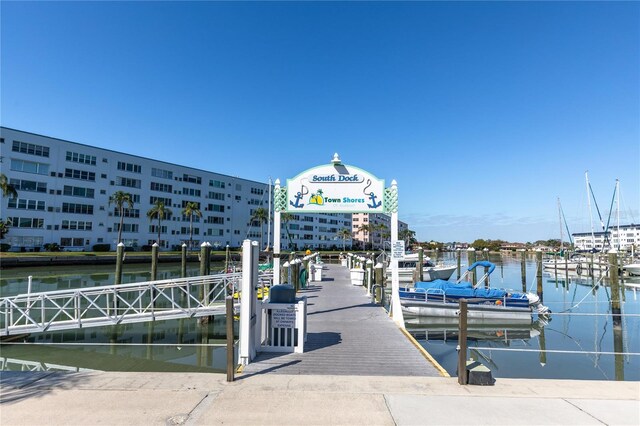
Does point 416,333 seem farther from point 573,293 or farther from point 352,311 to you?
point 573,293

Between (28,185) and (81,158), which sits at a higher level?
(81,158)

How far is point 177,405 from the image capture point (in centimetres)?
605

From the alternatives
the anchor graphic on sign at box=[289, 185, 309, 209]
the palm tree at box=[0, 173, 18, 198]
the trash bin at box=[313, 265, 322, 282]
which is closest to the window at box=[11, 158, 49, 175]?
the palm tree at box=[0, 173, 18, 198]

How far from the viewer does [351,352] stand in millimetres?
9242

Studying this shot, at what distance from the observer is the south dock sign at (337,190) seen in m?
13.7

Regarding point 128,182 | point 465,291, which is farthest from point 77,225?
point 465,291

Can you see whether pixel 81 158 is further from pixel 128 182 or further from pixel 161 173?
pixel 161 173

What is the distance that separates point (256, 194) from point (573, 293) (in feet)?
230

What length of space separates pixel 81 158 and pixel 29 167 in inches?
292

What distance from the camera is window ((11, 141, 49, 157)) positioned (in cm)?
5247

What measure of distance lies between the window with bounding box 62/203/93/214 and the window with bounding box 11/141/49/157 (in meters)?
8.14

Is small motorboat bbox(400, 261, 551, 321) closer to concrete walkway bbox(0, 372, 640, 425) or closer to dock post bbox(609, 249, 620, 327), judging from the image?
dock post bbox(609, 249, 620, 327)

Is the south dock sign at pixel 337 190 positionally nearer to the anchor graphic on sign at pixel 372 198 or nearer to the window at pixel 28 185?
the anchor graphic on sign at pixel 372 198

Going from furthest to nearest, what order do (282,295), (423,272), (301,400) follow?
(423,272) < (282,295) < (301,400)
